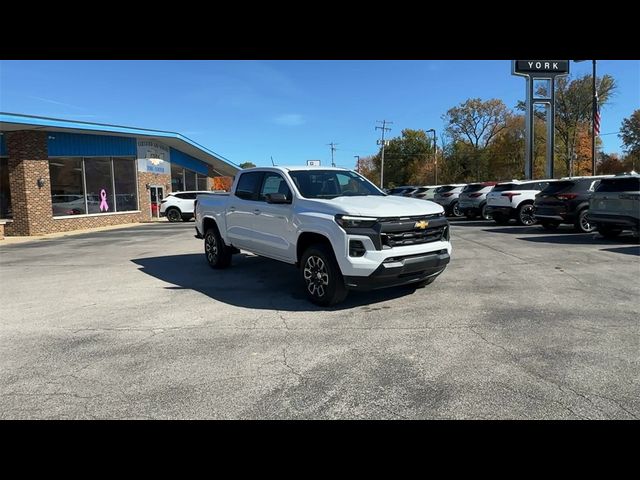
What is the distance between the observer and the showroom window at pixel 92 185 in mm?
21594

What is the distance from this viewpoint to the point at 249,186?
26.8 ft

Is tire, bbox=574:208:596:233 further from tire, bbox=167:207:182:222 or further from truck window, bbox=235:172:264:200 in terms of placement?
tire, bbox=167:207:182:222

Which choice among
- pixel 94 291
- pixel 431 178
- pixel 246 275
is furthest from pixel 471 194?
pixel 431 178

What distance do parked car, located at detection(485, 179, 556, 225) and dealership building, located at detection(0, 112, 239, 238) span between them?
60.3ft

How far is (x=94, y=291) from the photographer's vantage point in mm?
7699

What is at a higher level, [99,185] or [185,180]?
[185,180]

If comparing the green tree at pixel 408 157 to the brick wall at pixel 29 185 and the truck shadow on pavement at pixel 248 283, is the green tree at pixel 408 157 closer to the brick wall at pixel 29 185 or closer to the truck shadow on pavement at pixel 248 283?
the brick wall at pixel 29 185

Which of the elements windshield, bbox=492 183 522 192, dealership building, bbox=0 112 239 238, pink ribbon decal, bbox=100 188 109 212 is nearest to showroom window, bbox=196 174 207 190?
dealership building, bbox=0 112 239 238

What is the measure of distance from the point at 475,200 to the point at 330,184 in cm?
1440

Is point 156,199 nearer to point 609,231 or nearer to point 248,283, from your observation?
point 248,283

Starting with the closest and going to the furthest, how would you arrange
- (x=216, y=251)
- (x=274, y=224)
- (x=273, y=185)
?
(x=274, y=224)
(x=273, y=185)
(x=216, y=251)

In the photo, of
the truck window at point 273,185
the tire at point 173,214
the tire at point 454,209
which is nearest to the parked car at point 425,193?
the tire at point 454,209

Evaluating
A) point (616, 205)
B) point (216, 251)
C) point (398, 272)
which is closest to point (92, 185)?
point (216, 251)

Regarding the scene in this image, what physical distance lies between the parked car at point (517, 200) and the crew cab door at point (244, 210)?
11.7 m
